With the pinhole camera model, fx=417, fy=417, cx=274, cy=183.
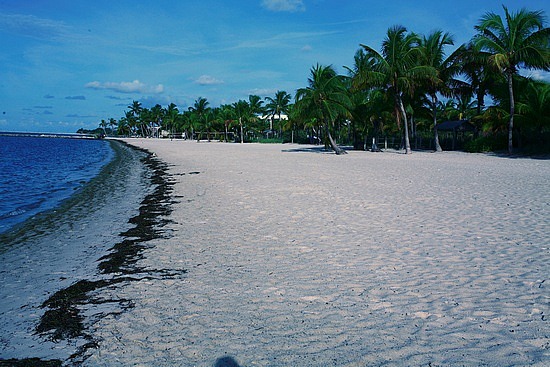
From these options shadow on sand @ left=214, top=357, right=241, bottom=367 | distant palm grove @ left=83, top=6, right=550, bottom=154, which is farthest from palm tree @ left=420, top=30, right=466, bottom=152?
shadow on sand @ left=214, top=357, right=241, bottom=367

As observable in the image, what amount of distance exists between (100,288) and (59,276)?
3.34 feet

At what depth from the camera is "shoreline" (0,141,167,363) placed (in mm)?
3812

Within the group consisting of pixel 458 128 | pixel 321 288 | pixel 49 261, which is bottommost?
pixel 49 261

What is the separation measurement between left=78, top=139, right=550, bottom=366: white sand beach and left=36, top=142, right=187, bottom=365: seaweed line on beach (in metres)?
0.15

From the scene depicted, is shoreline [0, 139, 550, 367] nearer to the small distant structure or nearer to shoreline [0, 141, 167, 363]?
shoreline [0, 141, 167, 363]

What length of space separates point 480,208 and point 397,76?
73.5 feet

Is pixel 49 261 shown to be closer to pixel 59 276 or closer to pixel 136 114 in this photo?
pixel 59 276

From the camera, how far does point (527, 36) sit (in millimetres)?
25859

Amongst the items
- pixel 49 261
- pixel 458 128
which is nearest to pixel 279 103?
pixel 458 128

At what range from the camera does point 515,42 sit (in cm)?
2589

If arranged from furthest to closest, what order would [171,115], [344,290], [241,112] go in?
[171,115] < [241,112] < [344,290]

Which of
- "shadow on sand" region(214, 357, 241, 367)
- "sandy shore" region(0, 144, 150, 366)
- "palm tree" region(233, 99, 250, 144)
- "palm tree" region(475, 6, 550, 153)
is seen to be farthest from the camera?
"palm tree" region(233, 99, 250, 144)

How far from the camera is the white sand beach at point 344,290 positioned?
3408 mm

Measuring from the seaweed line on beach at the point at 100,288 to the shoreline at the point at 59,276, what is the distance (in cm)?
1
